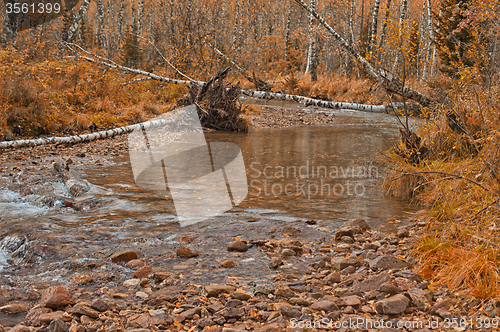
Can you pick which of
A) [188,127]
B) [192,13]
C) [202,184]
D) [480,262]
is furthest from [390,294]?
[192,13]

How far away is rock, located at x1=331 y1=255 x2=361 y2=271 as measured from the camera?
3.32 meters

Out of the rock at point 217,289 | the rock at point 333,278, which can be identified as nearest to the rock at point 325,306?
the rock at point 333,278

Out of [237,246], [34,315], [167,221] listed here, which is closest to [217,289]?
[237,246]

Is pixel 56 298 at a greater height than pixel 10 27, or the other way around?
pixel 10 27

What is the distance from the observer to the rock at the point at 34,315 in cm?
244

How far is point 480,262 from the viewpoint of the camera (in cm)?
276

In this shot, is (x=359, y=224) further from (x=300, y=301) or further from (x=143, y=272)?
(x=143, y=272)

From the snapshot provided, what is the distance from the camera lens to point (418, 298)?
263cm

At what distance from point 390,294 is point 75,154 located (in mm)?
7590

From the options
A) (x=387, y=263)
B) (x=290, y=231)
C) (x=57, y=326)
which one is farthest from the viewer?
(x=290, y=231)

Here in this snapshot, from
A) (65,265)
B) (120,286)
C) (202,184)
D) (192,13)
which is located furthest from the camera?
(192,13)

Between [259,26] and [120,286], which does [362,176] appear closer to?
[120,286]

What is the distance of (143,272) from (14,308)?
949 millimetres

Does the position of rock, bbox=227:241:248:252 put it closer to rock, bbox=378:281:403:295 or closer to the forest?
rock, bbox=378:281:403:295
